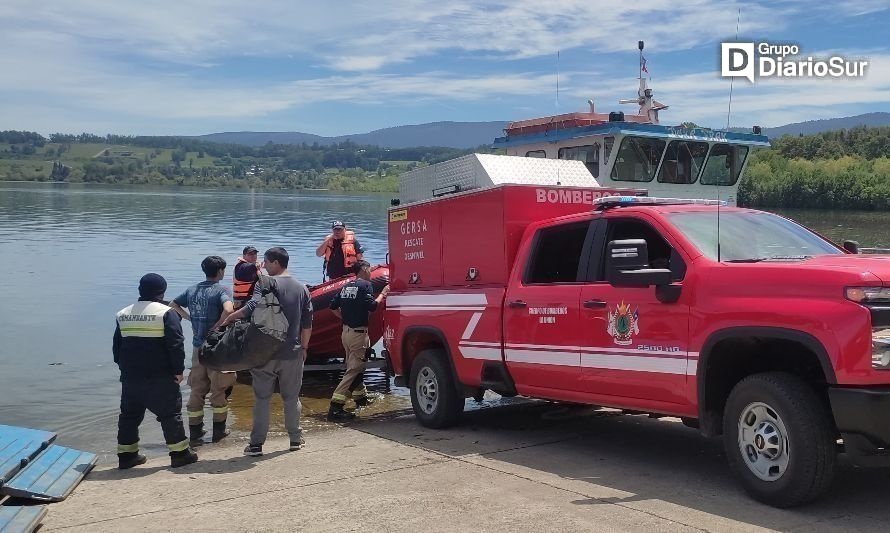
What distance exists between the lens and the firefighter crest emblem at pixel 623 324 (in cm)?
624

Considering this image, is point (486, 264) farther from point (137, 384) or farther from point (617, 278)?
point (137, 384)

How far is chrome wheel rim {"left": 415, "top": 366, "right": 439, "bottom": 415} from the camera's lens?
8.62m

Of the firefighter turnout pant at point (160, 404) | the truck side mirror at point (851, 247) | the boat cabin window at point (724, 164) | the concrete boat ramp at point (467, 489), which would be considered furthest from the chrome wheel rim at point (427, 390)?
the boat cabin window at point (724, 164)

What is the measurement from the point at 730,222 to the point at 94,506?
4.91 meters

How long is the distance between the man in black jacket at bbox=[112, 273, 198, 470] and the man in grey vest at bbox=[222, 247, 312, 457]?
69 cm

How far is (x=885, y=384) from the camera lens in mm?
4918

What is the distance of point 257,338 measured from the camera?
7539mm

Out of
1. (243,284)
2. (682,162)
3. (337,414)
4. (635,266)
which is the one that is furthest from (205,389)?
(682,162)

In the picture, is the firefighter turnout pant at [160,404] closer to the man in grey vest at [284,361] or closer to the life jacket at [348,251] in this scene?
the man in grey vest at [284,361]

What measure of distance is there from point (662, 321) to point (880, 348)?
4.89 ft

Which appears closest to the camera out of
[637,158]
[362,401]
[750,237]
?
[750,237]

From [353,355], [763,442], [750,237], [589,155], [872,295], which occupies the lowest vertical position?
[353,355]

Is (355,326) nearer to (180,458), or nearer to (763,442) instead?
(180,458)

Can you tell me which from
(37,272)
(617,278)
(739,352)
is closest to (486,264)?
(617,278)
